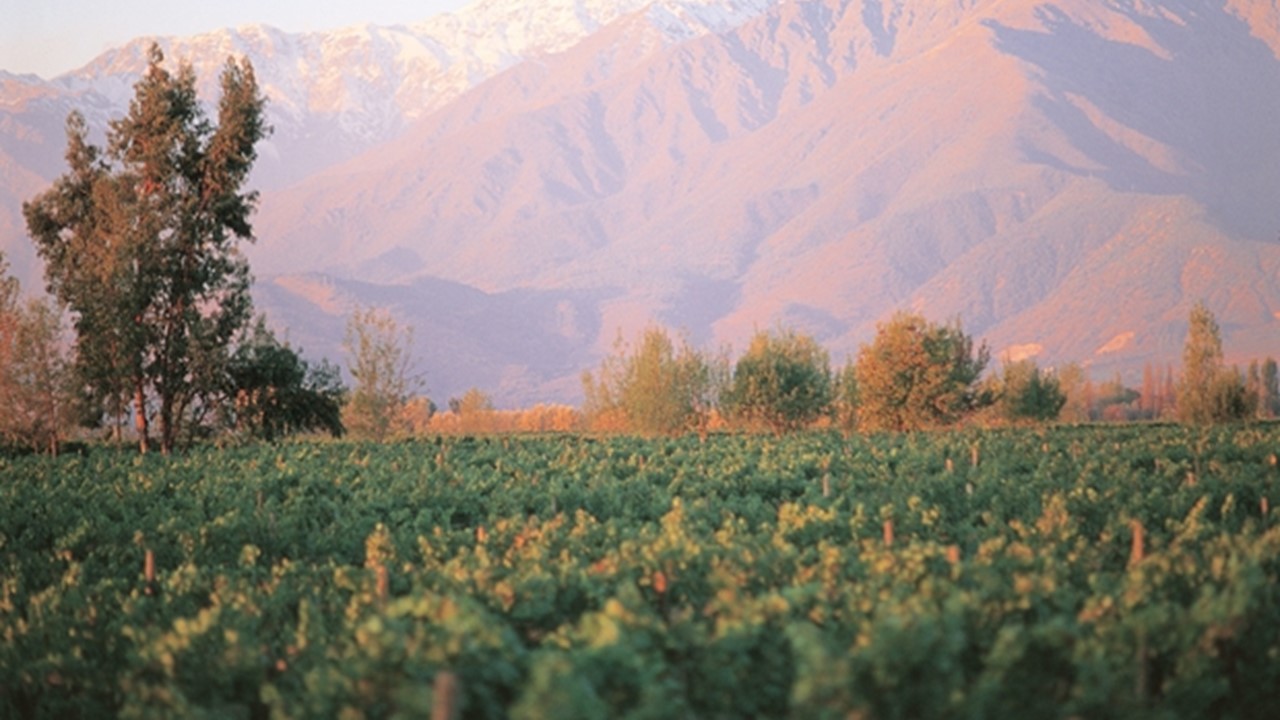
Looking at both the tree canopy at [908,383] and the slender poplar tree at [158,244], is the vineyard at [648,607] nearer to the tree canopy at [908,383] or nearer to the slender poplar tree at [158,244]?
the slender poplar tree at [158,244]

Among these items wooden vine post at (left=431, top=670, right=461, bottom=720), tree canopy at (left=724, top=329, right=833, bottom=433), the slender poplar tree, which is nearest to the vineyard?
wooden vine post at (left=431, top=670, right=461, bottom=720)

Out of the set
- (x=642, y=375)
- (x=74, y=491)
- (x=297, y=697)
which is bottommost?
(x=297, y=697)

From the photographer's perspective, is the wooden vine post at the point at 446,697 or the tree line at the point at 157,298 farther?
the tree line at the point at 157,298

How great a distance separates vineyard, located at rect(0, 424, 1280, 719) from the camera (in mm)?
8914

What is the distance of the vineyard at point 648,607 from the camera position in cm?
891

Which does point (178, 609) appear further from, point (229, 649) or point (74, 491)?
point (74, 491)

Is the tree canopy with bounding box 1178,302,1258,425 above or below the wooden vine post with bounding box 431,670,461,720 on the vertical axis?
above

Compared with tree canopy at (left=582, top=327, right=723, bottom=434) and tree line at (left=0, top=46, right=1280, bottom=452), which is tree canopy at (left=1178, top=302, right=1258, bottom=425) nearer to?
tree canopy at (left=582, top=327, right=723, bottom=434)

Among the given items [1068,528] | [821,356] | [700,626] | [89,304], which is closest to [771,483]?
[1068,528]

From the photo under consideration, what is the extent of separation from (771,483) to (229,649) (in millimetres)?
16697

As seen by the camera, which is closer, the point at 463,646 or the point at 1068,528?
the point at 463,646

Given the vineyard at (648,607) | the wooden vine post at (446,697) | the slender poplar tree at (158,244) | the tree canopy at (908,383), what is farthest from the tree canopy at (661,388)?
the wooden vine post at (446,697)

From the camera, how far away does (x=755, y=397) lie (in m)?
68.8

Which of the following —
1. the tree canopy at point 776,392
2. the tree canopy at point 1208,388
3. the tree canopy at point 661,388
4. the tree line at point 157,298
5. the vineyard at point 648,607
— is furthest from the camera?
the tree canopy at point 1208,388
